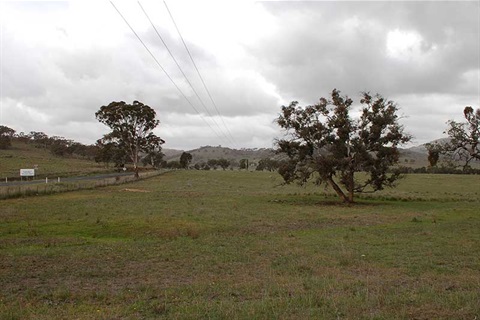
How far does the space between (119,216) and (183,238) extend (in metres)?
9.19

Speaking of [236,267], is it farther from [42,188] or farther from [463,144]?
[42,188]

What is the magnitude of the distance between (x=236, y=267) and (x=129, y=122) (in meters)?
79.7

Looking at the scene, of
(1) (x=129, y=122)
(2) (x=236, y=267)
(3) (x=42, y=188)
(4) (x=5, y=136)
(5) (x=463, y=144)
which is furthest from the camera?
(4) (x=5, y=136)

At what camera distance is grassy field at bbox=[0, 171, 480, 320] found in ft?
25.9

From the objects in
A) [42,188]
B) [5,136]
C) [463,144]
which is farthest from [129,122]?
[5,136]

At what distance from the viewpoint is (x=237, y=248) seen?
55.2 feet

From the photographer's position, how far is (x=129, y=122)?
88.5m

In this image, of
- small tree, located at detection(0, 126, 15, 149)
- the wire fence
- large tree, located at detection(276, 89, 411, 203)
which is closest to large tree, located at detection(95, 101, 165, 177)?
the wire fence

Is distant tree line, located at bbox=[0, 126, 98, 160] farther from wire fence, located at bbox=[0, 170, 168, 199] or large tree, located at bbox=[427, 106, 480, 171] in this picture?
large tree, located at bbox=[427, 106, 480, 171]

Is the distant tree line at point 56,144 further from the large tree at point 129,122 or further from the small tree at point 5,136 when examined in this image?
the large tree at point 129,122

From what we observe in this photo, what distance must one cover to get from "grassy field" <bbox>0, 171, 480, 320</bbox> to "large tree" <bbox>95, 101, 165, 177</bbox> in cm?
6193

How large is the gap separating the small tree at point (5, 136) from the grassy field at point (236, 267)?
145 m

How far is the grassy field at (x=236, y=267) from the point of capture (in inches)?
311

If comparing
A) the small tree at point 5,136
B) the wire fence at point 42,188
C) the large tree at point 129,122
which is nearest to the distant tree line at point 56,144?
the small tree at point 5,136
